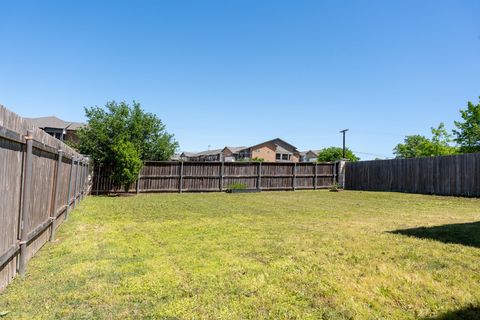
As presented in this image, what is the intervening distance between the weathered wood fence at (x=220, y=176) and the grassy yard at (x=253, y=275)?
1194cm

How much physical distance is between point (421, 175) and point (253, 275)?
52.8 feet

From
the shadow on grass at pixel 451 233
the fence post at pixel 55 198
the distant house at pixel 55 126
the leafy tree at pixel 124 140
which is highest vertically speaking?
the distant house at pixel 55 126

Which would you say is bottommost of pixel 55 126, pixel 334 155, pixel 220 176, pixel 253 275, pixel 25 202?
pixel 253 275

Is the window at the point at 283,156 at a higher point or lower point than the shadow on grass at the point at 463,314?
higher

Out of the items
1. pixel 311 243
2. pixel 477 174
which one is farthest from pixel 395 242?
pixel 477 174

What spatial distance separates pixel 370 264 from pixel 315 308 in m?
1.53

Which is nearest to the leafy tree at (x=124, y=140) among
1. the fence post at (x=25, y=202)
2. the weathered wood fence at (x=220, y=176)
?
the weathered wood fence at (x=220, y=176)

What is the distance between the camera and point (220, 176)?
19656 millimetres

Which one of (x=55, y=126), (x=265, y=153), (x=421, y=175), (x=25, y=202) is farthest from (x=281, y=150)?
(x=25, y=202)

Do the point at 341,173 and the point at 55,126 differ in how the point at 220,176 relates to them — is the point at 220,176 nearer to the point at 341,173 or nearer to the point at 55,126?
the point at 341,173

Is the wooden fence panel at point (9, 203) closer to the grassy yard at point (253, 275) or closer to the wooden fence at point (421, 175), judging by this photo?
the grassy yard at point (253, 275)

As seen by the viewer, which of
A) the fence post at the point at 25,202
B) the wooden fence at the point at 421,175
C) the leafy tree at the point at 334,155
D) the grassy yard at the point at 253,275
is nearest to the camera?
the grassy yard at the point at 253,275

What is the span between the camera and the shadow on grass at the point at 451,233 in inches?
204

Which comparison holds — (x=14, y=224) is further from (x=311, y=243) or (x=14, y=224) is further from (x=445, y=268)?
(x=445, y=268)
